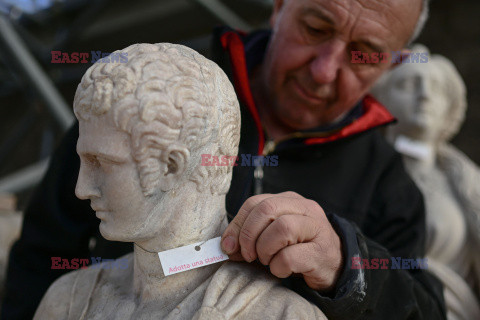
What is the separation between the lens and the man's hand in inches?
41.3

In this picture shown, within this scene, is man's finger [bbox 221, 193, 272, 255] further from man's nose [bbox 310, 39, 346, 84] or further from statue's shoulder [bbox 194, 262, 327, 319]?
man's nose [bbox 310, 39, 346, 84]

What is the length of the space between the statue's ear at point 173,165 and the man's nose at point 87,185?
0.47 feet

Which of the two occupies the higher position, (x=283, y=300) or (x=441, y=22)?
(x=283, y=300)

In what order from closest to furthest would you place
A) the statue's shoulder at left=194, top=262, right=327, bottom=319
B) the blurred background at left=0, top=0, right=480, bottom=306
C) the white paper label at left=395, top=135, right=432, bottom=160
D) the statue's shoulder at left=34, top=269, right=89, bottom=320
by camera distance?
1. the statue's shoulder at left=194, top=262, right=327, bottom=319
2. the statue's shoulder at left=34, top=269, right=89, bottom=320
3. the white paper label at left=395, top=135, right=432, bottom=160
4. the blurred background at left=0, top=0, right=480, bottom=306

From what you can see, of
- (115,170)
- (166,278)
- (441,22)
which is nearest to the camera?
(115,170)

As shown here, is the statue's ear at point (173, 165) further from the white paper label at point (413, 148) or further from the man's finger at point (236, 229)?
the white paper label at point (413, 148)

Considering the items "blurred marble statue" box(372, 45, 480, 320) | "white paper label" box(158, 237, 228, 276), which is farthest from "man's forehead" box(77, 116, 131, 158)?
"blurred marble statue" box(372, 45, 480, 320)

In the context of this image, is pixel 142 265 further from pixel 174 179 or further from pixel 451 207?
pixel 451 207

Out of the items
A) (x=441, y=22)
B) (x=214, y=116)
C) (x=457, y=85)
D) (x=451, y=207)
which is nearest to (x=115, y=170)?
(x=214, y=116)

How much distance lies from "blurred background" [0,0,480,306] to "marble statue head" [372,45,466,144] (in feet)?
4.20

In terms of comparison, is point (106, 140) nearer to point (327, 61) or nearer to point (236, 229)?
point (236, 229)

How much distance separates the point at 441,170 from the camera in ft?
11.0

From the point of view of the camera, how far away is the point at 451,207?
3021mm

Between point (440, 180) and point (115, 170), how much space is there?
2.63 m
